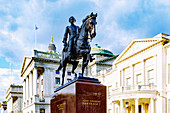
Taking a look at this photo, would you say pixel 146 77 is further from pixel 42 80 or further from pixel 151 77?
pixel 42 80

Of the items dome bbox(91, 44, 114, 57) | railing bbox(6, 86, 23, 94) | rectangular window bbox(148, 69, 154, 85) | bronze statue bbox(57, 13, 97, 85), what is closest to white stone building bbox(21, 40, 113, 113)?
dome bbox(91, 44, 114, 57)

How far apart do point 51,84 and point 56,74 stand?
315 cm

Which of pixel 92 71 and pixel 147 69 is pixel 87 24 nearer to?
pixel 147 69

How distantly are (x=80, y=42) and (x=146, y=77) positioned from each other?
82.2 feet

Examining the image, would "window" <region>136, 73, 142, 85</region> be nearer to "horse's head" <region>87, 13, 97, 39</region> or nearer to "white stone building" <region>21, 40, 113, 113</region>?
"white stone building" <region>21, 40, 113, 113</region>

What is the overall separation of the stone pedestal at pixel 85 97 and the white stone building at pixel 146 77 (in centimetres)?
2182

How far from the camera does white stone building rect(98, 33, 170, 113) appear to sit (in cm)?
3027

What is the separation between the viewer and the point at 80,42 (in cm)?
1130

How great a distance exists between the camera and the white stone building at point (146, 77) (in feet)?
99.3

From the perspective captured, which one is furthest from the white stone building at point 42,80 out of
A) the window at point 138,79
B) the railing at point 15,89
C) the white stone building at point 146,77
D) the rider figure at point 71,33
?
the rider figure at point 71,33

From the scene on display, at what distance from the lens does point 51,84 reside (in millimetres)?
55438

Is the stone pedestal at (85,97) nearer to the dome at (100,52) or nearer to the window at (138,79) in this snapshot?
the window at (138,79)

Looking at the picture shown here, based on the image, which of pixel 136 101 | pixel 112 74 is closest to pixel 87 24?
pixel 136 101

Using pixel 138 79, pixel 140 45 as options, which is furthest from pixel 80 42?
pixel 138 79
